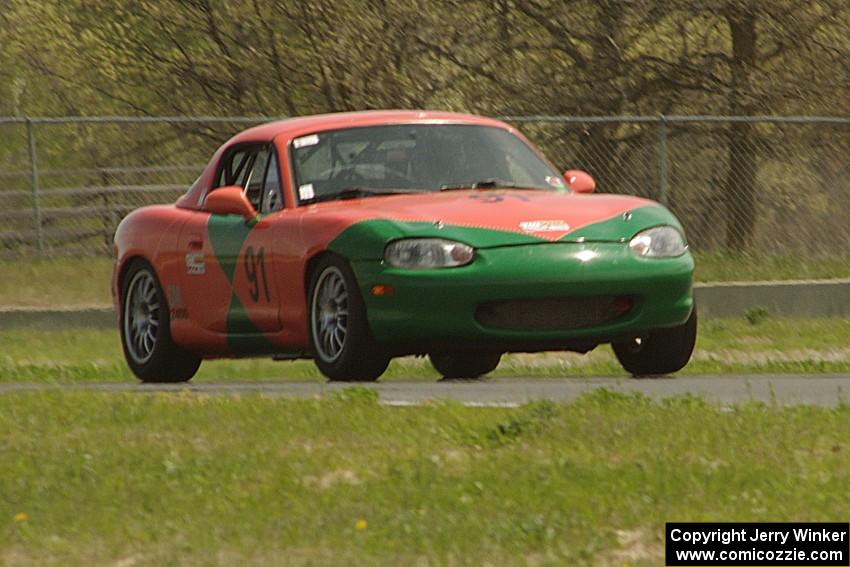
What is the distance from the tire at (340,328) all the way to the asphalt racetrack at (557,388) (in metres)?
0.11

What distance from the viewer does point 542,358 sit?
17719 mm

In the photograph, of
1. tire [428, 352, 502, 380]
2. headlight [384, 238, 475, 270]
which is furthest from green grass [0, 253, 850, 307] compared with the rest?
headlight [384, 238, 475, 270]

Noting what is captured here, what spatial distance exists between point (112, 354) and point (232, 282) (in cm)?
662

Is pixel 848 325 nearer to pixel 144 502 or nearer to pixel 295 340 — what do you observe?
pixel 295 340

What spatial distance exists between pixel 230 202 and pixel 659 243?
8.28 feet

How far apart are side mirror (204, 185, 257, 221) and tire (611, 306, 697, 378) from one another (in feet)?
7.39

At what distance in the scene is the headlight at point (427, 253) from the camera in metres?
11.3

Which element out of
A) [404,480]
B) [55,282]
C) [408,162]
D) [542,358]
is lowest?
[55,282]

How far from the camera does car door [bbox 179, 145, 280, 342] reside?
12.4 metres

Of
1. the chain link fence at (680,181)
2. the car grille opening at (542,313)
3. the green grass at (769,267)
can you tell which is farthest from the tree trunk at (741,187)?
the car grille opening at (542,313)

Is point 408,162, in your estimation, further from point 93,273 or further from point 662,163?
point 93,273

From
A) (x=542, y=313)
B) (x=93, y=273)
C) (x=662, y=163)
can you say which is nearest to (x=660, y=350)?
(x=542, y=313)

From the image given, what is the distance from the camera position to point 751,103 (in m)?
24.4

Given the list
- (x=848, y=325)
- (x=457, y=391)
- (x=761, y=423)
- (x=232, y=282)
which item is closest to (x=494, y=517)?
(x=761, y=423)
